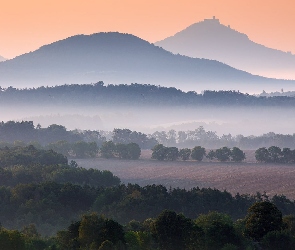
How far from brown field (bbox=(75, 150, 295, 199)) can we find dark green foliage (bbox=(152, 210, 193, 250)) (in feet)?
141

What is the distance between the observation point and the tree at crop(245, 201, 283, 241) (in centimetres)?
6259

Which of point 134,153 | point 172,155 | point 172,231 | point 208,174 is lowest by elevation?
point 172,231

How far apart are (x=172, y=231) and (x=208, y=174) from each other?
2867 inches

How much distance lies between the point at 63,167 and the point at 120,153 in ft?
159

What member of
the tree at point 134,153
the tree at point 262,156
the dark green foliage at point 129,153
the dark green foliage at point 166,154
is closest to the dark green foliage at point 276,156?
the tree at point 262,156

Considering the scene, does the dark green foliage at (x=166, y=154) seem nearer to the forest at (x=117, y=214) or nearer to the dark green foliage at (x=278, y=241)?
the forest at (x=117, y=214)

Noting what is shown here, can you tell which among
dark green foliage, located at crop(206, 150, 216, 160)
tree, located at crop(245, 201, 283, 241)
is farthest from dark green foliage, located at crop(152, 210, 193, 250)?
dark green foliage, located at crop(206, 150, 216, 160)

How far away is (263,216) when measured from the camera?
209 feet

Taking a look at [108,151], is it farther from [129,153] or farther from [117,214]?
[117,214]

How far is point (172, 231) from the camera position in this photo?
206ft

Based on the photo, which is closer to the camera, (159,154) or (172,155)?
(172,155)

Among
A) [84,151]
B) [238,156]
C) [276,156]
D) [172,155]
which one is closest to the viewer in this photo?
[276,156]

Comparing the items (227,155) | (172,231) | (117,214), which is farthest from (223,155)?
(172,231)

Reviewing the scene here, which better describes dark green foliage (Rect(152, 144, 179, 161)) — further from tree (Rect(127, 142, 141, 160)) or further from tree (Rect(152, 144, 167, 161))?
tree (Rect(127, 142, 141, 160))
